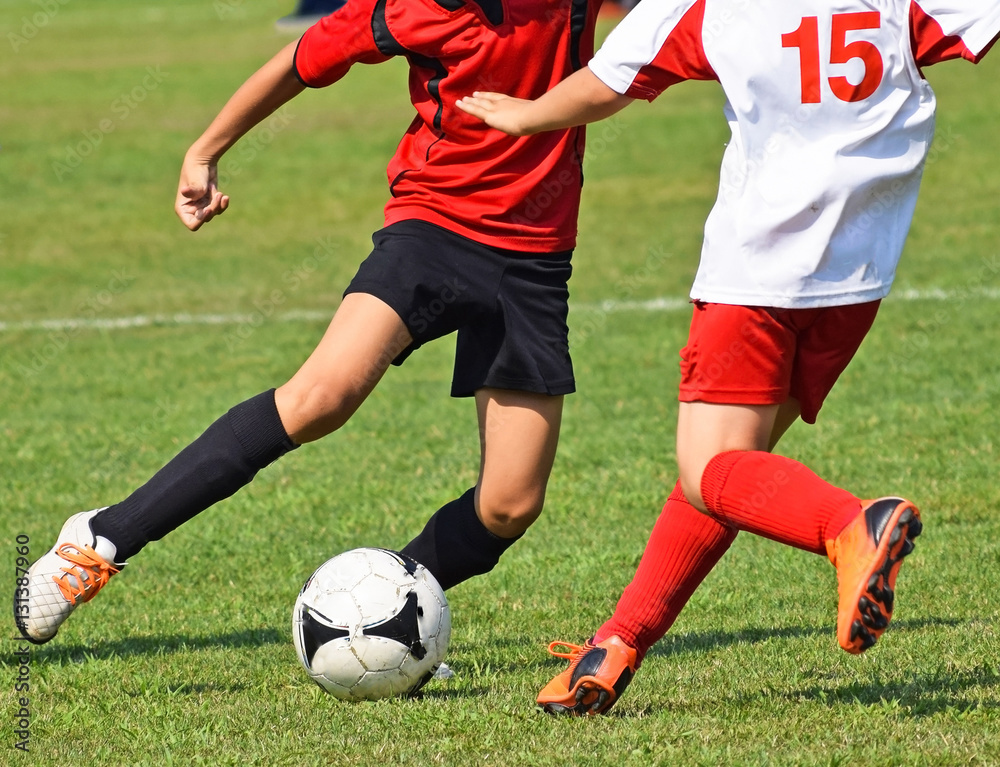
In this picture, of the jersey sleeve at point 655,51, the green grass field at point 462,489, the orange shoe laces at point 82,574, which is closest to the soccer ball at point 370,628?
the green grass field at point 462,489

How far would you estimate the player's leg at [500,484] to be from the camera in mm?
4086

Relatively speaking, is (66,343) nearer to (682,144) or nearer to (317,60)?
(317,60)

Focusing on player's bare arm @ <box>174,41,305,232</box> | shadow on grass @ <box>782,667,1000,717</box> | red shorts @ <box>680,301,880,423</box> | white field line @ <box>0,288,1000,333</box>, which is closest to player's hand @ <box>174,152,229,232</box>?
player's bare arm @ <box>174,41,305,232</box>

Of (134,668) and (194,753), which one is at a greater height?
(194,753)

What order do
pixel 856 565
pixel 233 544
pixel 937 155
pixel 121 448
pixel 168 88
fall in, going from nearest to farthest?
pixel 856 565 → pixel 233 544 → pixel 121 448 → pixel 937 155 → pixel 168 88

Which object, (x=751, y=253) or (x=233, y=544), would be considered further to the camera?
(x=233, y=544)

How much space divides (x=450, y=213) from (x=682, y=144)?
15.5 m

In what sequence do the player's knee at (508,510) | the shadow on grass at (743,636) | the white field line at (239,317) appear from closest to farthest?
1. the player's knee at (508,510)
2. the shadow on grass at (743,636)
3. the white field line at (239,317)

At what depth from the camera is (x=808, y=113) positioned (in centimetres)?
317

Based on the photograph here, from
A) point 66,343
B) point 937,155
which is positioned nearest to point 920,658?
point 66,343

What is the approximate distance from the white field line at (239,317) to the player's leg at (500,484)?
6849mm

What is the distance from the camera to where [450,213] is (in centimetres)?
404

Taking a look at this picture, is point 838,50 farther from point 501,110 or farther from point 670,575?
point 670,575

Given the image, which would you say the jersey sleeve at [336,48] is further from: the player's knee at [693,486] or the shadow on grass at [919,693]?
the shadow on grass at [919,693]
